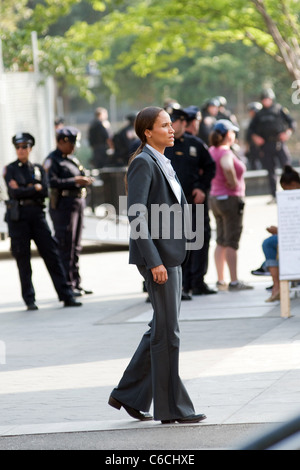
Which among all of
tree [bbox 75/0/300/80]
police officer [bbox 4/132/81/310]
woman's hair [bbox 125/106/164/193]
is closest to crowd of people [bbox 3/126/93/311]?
police officer [bbox 4/132/81/310]

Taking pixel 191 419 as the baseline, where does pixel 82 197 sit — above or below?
above

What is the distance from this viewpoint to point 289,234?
9.74 m

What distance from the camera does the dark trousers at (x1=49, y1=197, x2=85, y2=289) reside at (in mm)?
12102

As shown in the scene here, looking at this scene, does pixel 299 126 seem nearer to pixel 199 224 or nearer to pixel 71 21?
pixel 71 21

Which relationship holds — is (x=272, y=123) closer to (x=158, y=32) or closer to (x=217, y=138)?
(x=158, y=32)

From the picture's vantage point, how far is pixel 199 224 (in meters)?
11.5

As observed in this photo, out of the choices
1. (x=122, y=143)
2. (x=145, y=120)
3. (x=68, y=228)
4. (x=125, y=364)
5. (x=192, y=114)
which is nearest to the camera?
(x=145, y=120)

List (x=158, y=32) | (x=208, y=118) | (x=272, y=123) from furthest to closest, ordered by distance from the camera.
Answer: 1. (x=158, y=32)
2. (x=272, y=123)
3. (x=208, y=118)

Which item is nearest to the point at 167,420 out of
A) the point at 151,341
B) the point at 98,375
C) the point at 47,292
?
the point at 151,341

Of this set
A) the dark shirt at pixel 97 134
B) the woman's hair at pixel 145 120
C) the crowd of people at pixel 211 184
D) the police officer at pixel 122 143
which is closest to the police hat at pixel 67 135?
the crowd of people at pixel 211 184

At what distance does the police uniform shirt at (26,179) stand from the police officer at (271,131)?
10.9 m

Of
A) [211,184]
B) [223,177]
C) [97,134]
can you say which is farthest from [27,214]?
[97,134]

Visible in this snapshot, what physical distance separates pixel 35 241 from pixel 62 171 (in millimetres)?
921
